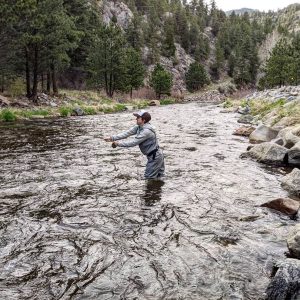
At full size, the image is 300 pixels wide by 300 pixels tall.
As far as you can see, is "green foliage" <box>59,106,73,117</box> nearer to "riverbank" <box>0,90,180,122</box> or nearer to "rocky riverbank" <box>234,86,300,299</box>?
"riverbank" <box>0,90,180,122</box>

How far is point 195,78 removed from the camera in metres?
109

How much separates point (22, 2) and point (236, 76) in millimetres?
106142

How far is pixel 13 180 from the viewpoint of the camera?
1199 centimetres

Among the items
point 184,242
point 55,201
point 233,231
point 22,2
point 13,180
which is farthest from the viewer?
point 22,2

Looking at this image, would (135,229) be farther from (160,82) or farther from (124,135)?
(160,82)

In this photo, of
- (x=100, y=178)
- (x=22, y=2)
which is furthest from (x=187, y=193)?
(x=22, y=2)

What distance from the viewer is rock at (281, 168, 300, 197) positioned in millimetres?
10725

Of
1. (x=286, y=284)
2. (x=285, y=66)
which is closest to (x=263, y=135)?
(x=286, y=284)

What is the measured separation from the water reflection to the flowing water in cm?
3

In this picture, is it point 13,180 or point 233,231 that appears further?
point 13,180

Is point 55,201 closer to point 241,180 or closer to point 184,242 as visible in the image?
point 184,242

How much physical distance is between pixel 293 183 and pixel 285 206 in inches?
90.1

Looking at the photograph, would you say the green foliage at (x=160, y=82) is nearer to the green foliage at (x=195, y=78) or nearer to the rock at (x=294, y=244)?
the green foliage at (x=195, y=78)

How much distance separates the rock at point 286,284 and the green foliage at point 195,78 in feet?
349
